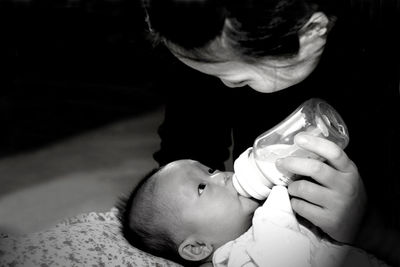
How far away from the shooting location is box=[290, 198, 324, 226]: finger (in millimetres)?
962

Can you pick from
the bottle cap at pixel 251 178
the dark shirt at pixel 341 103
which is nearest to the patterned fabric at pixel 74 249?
the bottle cap at pixel 251 178

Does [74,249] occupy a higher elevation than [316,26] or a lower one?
lower

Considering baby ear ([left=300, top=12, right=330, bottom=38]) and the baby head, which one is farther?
the baby head

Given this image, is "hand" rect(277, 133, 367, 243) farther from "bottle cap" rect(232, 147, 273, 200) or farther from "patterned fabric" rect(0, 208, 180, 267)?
"patterned fabric" rect(0, 208, 180, 267)

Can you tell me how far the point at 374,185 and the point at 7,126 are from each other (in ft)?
6.63

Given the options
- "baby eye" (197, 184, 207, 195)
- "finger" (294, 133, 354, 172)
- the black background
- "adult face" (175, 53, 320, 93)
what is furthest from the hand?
the black background

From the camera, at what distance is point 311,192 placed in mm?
947

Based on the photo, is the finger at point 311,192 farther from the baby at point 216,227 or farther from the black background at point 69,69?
the black background at point 69,69

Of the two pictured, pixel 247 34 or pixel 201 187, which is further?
pixel 201 187

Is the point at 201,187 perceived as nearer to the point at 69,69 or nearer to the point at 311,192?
the point at 311,192

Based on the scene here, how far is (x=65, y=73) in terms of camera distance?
11.5ft

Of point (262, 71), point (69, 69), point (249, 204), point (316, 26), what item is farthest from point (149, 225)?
point (69, 69)

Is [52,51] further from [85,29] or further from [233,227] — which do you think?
[233,227]

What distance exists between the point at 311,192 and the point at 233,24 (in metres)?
0.36
